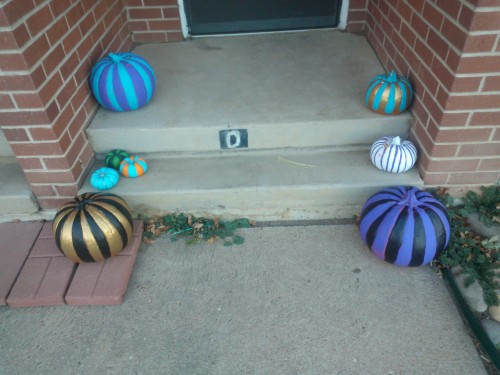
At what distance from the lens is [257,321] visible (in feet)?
8.23

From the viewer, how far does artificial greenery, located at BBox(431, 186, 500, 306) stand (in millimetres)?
2572

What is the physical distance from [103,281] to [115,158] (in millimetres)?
930

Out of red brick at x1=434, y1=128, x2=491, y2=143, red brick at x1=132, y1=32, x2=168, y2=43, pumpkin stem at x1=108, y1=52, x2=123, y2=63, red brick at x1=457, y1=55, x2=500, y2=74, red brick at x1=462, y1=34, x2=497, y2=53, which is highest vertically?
red brick at x1=462, y1=34, x2=497, y2=53

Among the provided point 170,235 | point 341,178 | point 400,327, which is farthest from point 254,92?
point 400,327

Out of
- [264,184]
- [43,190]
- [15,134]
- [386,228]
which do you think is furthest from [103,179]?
[386,228]

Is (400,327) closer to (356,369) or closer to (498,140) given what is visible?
(356,369)

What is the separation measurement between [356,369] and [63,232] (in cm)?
190

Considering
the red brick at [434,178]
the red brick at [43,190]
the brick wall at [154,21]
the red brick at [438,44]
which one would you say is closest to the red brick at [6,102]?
the red brick at [43,190]

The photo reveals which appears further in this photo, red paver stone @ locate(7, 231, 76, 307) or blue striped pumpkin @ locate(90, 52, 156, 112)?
blue striped pumpkin @ locate(90, 52, 156, 112)

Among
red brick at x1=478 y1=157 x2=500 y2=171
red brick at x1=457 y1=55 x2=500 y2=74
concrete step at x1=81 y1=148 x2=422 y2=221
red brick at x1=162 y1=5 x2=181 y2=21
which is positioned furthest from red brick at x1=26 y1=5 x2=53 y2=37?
red brick at x1=478 y1=157 x2=500 y2=171

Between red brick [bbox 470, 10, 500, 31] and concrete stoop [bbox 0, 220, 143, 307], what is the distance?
2.46 m

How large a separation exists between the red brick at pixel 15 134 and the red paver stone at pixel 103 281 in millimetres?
908

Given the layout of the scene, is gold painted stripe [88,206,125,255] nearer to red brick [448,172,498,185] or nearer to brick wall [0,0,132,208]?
brick wall [0,0,132,208]

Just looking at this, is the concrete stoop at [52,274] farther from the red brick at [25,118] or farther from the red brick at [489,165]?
the red brick at [489,165]
